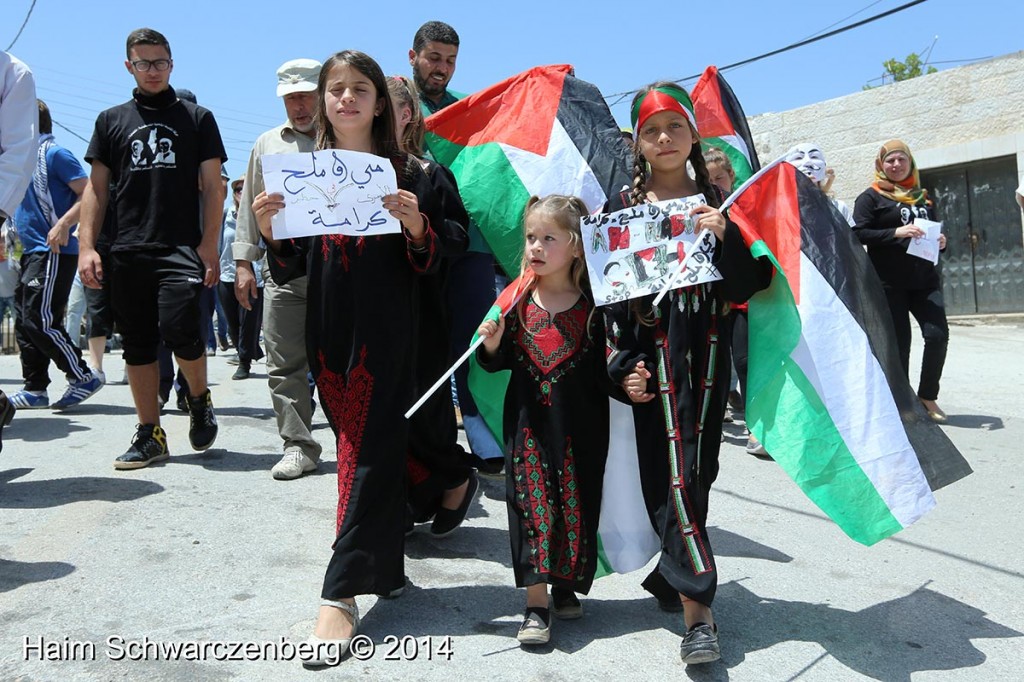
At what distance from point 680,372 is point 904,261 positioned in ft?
14.9

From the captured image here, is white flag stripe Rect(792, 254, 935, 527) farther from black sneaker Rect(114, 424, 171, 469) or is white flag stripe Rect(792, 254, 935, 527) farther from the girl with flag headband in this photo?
black sneaker Rect(114, 424, 171, 469)

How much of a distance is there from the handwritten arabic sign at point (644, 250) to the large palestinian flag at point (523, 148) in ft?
2.87

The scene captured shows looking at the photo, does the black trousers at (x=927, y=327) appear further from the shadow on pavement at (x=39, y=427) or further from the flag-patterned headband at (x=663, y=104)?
the shadow on pavement at (x=39, y=427)

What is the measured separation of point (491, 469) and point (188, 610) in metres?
1.80

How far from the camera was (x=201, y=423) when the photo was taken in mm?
5199

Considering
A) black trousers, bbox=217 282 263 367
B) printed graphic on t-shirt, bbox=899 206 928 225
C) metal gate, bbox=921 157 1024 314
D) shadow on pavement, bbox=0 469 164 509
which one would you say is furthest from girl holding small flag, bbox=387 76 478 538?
metal gate, bbox=921 157 1024 314

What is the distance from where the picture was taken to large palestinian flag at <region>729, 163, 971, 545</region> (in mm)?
2895

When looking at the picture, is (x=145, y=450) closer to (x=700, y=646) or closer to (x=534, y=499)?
(x=534, y=499)

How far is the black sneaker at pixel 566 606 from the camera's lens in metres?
3.05

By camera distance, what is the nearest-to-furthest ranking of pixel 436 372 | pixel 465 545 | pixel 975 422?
pixel 436 372
pixel 465 545
pixel 975 422

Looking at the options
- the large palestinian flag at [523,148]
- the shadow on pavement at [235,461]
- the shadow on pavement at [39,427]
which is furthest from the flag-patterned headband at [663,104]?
the shadow on pavement at [39,427]

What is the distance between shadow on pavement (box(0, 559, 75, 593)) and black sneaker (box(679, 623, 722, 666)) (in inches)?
83.6

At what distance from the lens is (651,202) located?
3.00 meters

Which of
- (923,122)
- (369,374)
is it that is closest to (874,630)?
(369,374)
